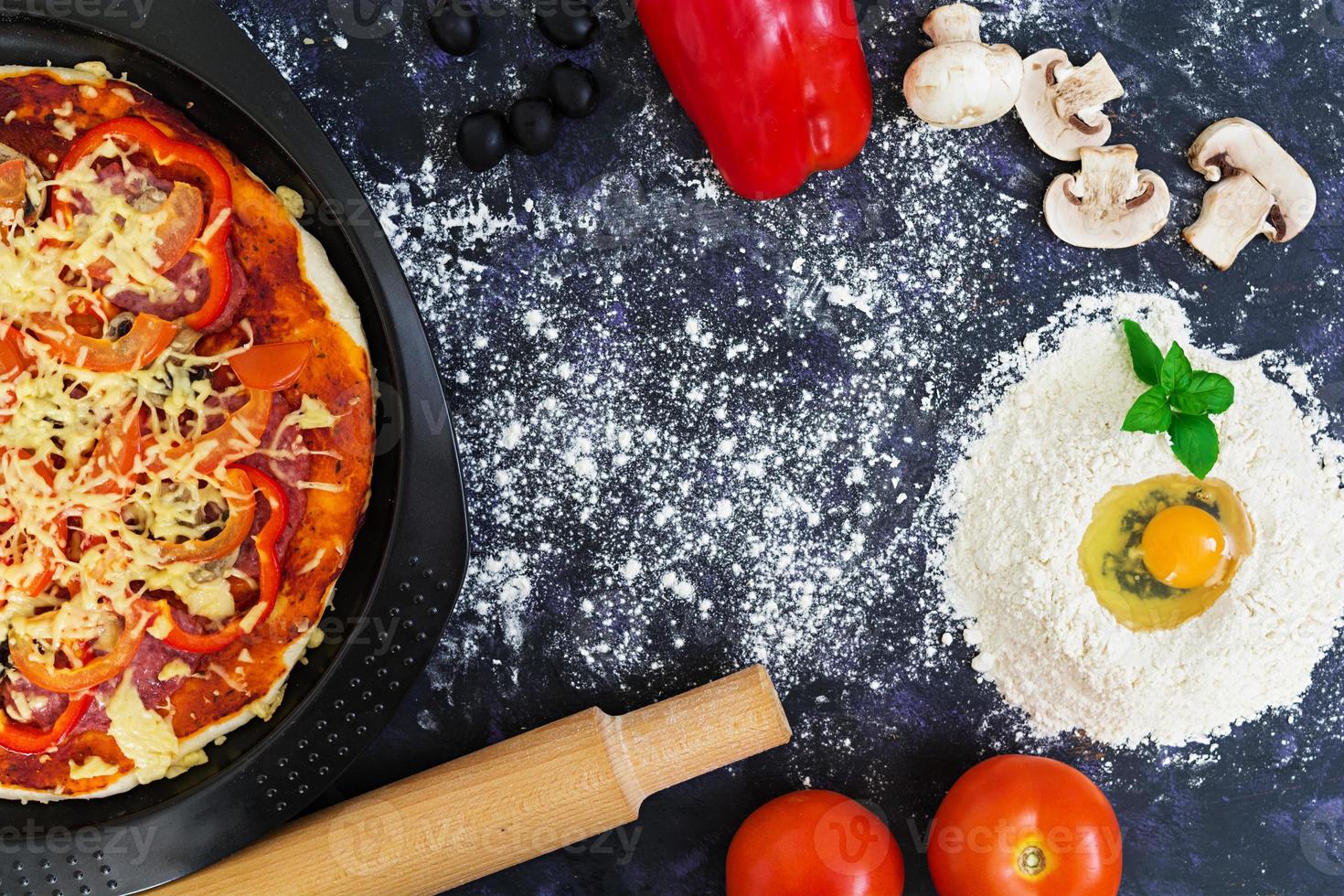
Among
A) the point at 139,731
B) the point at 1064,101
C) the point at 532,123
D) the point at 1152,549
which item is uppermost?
the point at 532,123

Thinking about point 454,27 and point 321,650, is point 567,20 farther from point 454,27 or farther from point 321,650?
point 321,650

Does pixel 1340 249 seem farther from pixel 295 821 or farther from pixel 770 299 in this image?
pixel 295 821

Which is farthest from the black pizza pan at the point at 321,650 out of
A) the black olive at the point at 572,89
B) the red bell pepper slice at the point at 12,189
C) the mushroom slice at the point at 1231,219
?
the mushroom slice at the point at 1231,219

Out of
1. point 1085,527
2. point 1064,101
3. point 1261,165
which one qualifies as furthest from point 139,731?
point 1261,165

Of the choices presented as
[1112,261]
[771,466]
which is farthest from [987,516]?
[1112,261]

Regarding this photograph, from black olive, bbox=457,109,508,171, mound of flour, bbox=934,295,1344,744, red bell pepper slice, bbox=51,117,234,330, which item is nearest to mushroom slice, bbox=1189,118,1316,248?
mound of flour, bbox=934,295,1344,744

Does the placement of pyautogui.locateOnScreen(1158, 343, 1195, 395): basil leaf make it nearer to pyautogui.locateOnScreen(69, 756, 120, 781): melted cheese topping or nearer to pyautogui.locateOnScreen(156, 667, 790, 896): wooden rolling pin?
pyautogui.locateOnScreen(156, 667, 790, 896): wooden rolling pin
